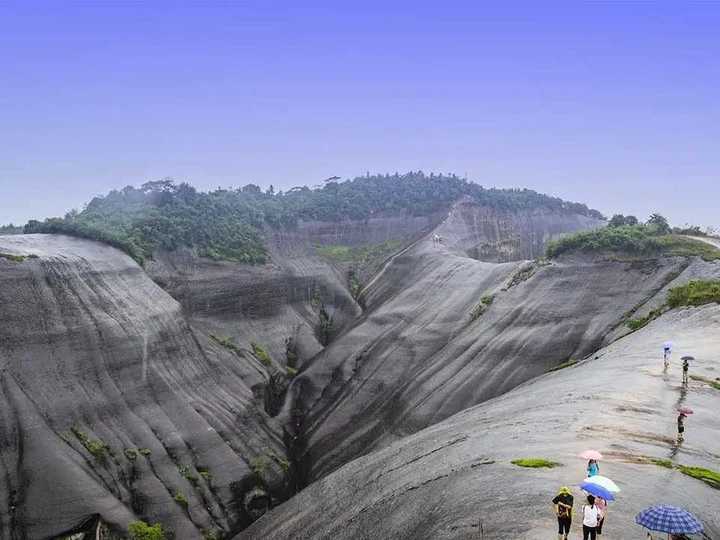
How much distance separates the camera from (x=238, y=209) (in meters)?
72.2

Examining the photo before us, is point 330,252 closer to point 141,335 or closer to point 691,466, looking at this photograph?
point 141,335

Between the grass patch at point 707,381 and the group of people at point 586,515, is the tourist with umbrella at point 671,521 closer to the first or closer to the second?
the group of people at point 586,515

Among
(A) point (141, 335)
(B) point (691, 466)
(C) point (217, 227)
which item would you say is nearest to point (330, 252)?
(C) point (217, 227)

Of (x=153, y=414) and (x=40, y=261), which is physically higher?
(x=40, y=261)

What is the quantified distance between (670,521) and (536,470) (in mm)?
6684

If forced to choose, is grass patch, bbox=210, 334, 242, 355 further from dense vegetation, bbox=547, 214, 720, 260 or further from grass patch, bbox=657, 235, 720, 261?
grass patch, bbox=657, 235, 720, 261

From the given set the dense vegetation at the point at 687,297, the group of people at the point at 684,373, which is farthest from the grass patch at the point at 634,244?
the group of people at the point at 684,373

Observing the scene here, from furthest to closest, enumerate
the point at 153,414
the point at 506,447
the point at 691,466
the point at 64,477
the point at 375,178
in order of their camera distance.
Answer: the point at 375,178 → the point at 153,414 → the point at 64,477 → the point at 506,447 → the point at 691,466

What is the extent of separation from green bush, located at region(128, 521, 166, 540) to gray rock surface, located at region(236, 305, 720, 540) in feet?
13.0

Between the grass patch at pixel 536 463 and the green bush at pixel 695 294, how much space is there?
24135mm

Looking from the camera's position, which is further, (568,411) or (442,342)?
(442,342)

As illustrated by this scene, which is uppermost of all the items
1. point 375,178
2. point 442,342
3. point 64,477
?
point 375,178

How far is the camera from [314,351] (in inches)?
2216

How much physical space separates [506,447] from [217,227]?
47.8m
